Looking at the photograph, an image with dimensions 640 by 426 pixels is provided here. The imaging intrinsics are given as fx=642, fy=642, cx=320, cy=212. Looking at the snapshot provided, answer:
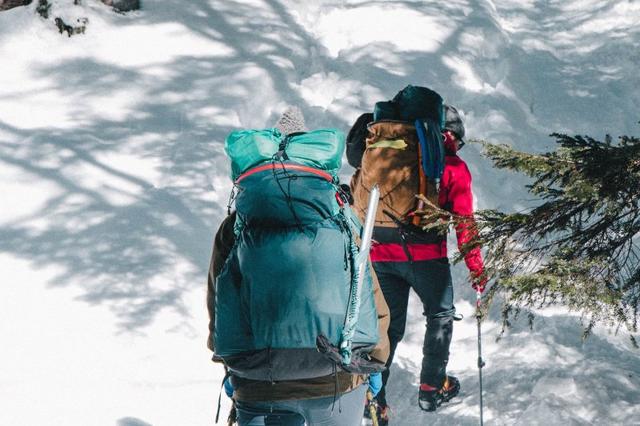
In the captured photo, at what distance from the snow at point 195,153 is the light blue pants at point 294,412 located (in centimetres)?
257

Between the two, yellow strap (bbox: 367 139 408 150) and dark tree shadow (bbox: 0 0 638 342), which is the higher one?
yellow strap (bbox: 367 139 408 150)

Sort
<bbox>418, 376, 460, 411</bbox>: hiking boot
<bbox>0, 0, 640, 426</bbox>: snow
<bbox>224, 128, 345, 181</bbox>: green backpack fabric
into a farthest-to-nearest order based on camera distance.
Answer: <bbox>0, 0, 640, 426</bbox>: snow
<bbox>418, 376, 460, 411</bbox>: hiking boot
<bbox>224, 128, 345, 181</bbox>: green backpack fabric

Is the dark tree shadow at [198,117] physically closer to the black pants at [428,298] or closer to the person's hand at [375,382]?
the black pants at [428,298]

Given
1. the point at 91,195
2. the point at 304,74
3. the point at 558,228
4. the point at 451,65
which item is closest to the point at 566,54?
the point at 451,65

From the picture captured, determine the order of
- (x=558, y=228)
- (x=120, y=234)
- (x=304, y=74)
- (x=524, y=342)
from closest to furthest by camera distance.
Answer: (x=558, y=228)
(x=524, y=342)
(x=120, y=234)
(x=304, y=74)

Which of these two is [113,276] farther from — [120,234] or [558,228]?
[558,228]

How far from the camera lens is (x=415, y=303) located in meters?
8.07

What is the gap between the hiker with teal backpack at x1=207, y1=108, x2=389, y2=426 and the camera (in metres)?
2.85

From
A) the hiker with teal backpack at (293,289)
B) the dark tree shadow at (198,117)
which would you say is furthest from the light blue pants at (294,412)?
the dark tree shadow at (198,117)

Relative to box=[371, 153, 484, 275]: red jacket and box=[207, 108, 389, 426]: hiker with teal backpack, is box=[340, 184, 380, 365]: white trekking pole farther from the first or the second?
box=[371, 153, 484, 275]: red jacket

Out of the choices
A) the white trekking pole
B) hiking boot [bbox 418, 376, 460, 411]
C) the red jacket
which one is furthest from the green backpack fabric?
hiking boot [bbox 418, 376, 460, 411]

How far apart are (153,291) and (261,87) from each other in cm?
483

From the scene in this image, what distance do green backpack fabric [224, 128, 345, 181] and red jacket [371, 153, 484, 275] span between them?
2033mm

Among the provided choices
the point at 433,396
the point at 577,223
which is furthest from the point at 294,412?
the point at 433,396
